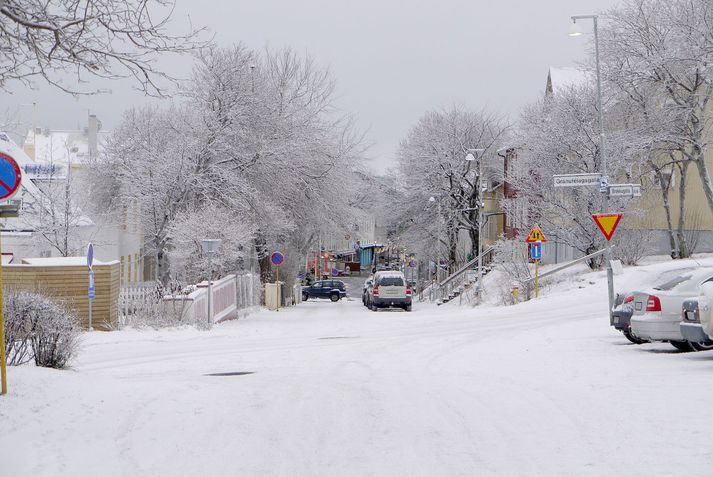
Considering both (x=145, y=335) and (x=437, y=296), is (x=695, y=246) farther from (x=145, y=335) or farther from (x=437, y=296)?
(x=145, y=335)

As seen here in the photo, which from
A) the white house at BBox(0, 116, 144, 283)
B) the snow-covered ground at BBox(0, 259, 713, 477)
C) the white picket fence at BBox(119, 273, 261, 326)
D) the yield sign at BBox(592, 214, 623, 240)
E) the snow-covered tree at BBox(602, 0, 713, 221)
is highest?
the snow-covered tree at BBox(602, 0, 713, 221)

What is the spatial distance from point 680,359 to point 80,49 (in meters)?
9.83

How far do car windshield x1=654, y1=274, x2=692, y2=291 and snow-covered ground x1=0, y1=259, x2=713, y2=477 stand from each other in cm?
110

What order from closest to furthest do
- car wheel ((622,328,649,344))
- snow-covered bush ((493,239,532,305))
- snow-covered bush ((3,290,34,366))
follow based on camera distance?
snow-covered bush ((3,290,34,366)) → car wheel ((622,328,649,344)) → snow-covered bush ((493,239,532,305))

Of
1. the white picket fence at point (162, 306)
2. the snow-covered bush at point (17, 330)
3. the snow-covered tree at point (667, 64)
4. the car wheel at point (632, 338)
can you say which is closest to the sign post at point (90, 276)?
the white picket fence at point (162, 306)

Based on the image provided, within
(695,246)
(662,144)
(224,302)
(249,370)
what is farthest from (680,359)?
(695,246)

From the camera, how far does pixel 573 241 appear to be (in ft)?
135

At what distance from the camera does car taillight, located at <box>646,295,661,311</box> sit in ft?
48.4

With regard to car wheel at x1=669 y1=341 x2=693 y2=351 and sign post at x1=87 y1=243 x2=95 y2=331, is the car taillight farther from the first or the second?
sign post at x1=87 y1=243 x2=95 y2=331

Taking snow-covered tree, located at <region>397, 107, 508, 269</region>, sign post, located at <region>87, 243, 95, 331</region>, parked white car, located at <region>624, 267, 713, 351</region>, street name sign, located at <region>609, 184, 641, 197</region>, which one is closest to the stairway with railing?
snow-covered tree, located at <region>397, 107, 508, 269</region>

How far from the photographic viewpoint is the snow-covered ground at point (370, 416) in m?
6.86

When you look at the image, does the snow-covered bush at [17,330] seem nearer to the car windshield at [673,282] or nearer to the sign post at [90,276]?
the car windshield at [673,282]

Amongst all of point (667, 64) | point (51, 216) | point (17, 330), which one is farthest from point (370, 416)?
point (51, 216)

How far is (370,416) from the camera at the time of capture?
29.0 feet
